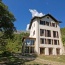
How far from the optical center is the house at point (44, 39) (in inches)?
1996

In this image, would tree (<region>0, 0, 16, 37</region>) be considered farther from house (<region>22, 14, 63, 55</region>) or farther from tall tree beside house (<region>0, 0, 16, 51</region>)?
house (<region>22, 14, 63, 55</region>)

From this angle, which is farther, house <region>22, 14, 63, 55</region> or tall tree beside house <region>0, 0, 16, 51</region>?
house <region>22, 14, 63, 55</region>

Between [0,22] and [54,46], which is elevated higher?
[0,22]

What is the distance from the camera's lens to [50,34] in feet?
175

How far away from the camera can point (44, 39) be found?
52.2m

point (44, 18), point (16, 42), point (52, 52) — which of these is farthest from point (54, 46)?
point (16, 42)

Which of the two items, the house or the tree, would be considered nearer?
the tree

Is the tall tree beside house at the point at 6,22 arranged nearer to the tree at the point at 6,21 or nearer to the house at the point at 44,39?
the tree at the point at 6,21

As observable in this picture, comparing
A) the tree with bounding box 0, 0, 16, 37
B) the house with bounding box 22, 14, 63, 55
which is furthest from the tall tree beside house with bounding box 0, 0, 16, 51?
the house with bounding box 22, 14, 63, 55

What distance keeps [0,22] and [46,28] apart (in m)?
22.7

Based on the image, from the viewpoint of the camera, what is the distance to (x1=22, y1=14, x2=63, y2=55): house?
166 feet

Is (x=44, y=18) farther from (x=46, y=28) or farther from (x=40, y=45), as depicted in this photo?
(x=40, y=45)

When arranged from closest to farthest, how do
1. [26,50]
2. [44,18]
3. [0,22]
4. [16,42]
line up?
[0,22] < [26,50] < [44,18] < [16,42]

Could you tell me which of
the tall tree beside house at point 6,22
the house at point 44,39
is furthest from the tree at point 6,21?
the house at point 44,39
